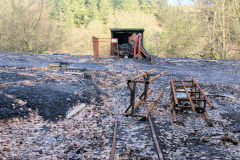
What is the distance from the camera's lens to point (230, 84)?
12.2 meters

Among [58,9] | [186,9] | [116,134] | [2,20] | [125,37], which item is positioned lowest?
[116,134]

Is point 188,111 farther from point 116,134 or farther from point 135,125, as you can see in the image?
point 116,134

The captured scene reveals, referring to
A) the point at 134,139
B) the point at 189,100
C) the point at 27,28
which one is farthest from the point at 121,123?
the point at 27,28

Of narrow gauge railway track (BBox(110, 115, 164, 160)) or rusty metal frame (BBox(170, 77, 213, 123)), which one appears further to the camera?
rusty metal frame (BBox(170, 77, 213, 123))

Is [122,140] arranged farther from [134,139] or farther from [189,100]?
[189,100]

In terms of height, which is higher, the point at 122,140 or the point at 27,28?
the point at 27,28

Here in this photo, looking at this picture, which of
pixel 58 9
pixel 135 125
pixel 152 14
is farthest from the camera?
pixel 152 14

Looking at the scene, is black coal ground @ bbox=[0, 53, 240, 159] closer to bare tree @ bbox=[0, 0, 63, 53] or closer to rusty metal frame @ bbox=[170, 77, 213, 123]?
rusty metal frame @ bbox=[170, 77, 213, 123]

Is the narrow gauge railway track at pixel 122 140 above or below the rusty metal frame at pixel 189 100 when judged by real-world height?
below

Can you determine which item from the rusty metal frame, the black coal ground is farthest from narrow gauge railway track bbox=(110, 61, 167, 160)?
the rusty metal frame

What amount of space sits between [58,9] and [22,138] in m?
60.2

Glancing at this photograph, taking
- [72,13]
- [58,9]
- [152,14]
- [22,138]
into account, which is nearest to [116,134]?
[22,138]

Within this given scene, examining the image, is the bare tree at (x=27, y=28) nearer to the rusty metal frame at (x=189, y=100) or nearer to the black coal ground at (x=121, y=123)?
the black coal ground at (x=121, y=123)

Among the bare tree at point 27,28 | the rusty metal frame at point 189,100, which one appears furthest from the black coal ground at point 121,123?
the bare tree at point 27,28
